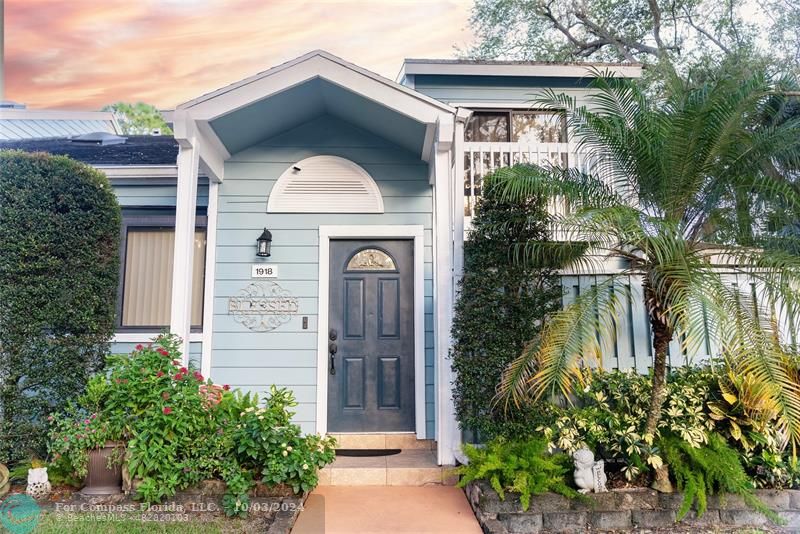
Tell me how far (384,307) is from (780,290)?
3.28 m

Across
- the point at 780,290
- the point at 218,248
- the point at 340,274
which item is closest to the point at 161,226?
the point at 218,248

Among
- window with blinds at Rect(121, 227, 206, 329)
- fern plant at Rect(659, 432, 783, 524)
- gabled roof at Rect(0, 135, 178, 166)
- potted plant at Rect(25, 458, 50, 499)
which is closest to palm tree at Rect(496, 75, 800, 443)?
fern plant at Rect(659, 432, 783, 524)

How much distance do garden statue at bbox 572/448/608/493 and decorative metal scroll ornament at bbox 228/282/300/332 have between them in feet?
Answer: 9.75

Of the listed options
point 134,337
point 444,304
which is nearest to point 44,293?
point 134,337

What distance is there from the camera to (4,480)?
3.56 m

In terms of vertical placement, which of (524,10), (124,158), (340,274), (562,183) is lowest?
(340,274)

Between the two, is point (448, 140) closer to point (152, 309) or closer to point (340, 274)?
point (340, 274)

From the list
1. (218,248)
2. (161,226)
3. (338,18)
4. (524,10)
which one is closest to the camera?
(338,18)

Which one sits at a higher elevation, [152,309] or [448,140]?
[448,140]

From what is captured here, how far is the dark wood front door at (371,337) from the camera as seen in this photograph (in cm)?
482

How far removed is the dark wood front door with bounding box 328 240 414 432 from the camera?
4.82m

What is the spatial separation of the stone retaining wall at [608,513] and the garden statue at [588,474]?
0.23 feet

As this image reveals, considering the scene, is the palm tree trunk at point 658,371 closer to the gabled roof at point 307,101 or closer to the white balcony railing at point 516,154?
the white balcony railing at point 516,154

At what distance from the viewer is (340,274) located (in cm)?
502
